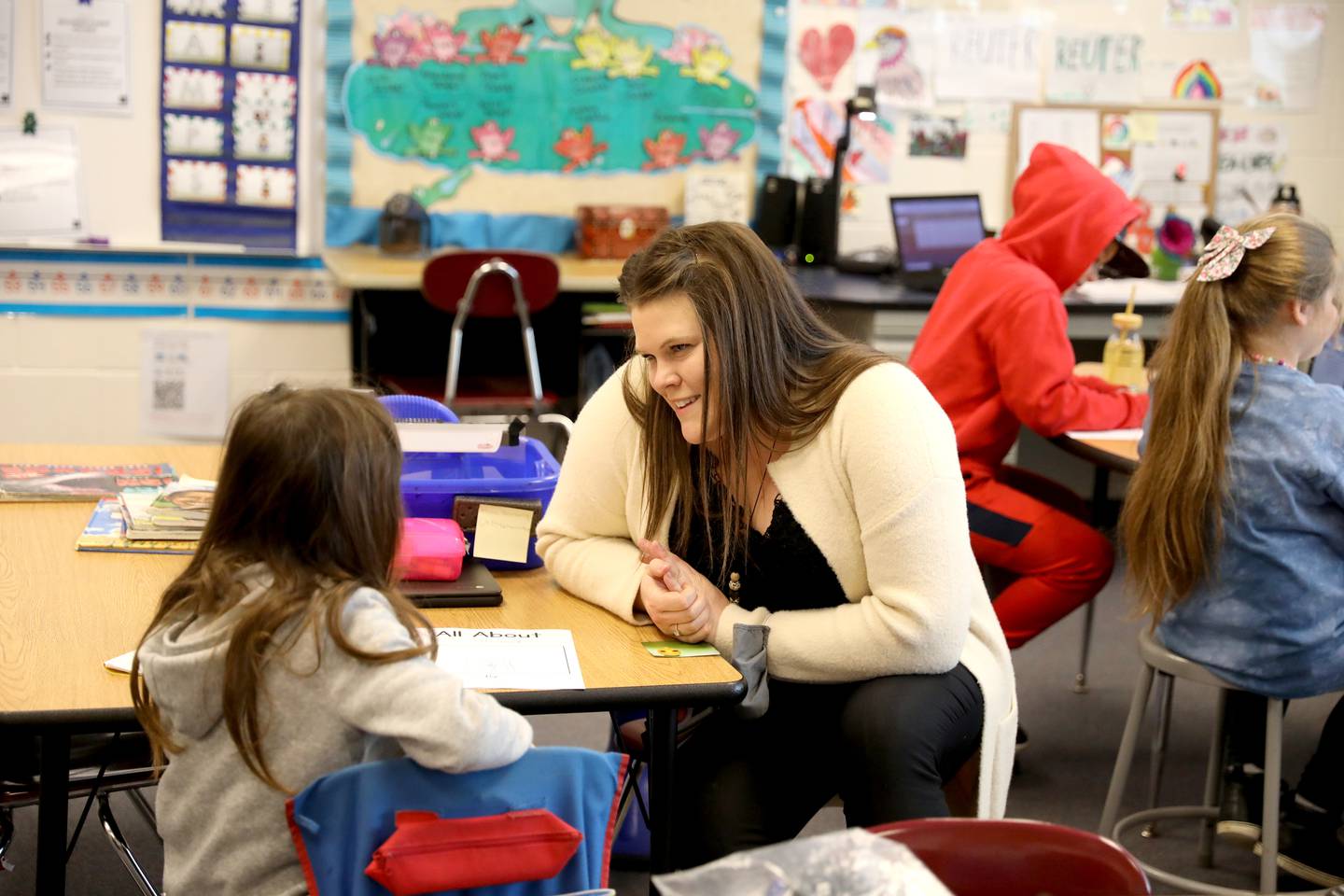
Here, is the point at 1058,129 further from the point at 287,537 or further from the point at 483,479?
the point at 287,537

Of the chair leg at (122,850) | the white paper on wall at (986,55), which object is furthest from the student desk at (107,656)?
the white paper on wall at (986,55)

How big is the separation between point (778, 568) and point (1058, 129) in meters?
3.62

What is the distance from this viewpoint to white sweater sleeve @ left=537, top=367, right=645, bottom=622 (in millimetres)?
1907

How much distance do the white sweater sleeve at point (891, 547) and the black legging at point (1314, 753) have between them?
834mm

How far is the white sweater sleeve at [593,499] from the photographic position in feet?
6.26

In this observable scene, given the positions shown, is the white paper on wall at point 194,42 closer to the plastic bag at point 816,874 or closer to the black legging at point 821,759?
the black legging at point 821,759

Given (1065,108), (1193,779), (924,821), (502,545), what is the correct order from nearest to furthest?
(924,821) → (502,545) → (1193,779) → (1065,108)

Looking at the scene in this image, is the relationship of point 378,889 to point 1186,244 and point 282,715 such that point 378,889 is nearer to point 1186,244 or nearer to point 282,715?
point 282,715

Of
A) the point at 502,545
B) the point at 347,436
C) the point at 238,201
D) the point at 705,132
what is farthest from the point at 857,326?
the point at 347,436

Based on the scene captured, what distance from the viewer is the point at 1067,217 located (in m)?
2.85

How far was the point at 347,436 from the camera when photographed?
1.36 m

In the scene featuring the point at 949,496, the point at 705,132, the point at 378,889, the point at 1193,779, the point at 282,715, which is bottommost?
the point at 1193,779

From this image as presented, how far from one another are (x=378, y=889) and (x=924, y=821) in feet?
1.71

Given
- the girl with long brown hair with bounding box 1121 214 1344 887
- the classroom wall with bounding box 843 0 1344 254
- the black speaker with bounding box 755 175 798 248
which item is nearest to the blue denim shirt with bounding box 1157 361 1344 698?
the girl with long brown hair with bounding box 1121 214 1344 887
